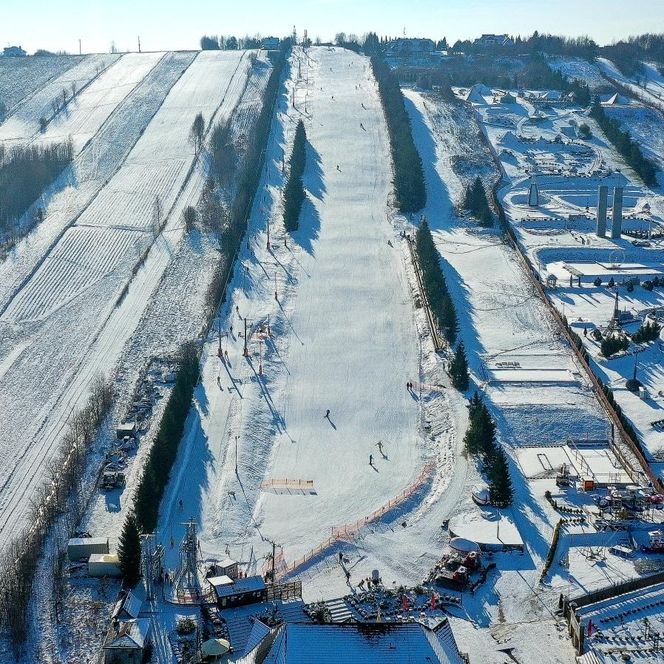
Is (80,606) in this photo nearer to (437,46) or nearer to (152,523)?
(152,523)

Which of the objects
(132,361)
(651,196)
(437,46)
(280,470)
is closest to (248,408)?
(280,470)

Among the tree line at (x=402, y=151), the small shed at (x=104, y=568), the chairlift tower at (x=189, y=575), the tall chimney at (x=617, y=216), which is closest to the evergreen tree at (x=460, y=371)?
the chairlift tower at (x=189, y=575)

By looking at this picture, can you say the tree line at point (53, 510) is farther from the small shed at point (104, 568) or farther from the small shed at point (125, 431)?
Result: the small shed at point (104, 568)

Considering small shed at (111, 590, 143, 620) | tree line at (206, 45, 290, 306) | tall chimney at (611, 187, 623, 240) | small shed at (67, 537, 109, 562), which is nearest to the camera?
small shed at (111, 590, 143, 620)

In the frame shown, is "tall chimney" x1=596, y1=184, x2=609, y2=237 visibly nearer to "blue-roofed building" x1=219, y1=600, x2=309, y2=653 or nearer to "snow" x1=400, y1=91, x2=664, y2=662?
"snow" x1=400, y1=91, x2=664, y2=662

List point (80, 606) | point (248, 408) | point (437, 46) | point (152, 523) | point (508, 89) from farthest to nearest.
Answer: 1. point (437, 46)
2. point (508, 89)
3. point (248, 408)
4. point (152, 523)
5. point (80, 606)

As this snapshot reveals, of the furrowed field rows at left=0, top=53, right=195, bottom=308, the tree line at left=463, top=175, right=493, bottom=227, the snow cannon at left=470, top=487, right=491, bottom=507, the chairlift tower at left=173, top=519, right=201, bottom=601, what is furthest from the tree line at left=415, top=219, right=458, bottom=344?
the furrowed field rows at left=0, top=53, right=195, bottom=308
